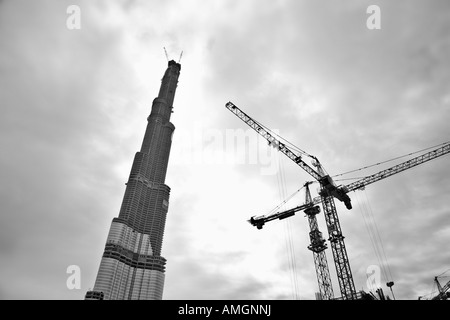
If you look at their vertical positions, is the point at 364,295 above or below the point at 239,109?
below

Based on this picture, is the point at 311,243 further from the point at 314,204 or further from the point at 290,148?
the point at 290,148
